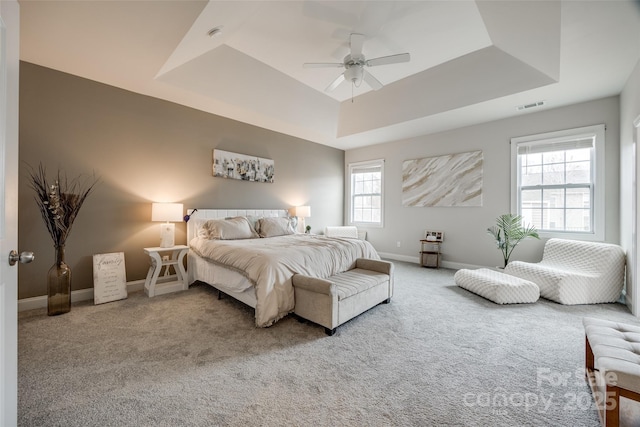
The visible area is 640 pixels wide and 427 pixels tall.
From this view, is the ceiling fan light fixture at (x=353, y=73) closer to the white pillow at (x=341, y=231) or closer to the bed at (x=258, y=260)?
the bed at (x=258, y=260)

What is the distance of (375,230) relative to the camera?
6.38m

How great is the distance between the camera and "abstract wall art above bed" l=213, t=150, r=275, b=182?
14.6ft

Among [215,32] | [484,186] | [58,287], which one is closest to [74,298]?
[58,287]

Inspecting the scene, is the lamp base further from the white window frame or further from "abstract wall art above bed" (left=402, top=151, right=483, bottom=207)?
the white window frame

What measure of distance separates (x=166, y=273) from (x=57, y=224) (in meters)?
1.43

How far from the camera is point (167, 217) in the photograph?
3.50 meters

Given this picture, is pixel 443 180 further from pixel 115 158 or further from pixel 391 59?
pixel 115 158

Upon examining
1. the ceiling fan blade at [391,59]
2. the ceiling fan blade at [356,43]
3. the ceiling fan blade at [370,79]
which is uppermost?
the ceiling fan blade at [356,43]

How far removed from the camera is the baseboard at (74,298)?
283 cm

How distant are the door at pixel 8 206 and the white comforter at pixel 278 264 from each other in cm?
161

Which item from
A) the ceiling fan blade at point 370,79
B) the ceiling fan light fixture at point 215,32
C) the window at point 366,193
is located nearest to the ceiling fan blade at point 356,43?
the ceiling fan blade at point 370,79

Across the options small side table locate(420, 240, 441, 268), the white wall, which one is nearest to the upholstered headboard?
small side table locate(420, 240, 441, 268)

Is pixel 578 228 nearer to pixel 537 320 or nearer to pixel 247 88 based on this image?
pixel 537 320

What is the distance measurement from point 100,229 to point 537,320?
529 cm
